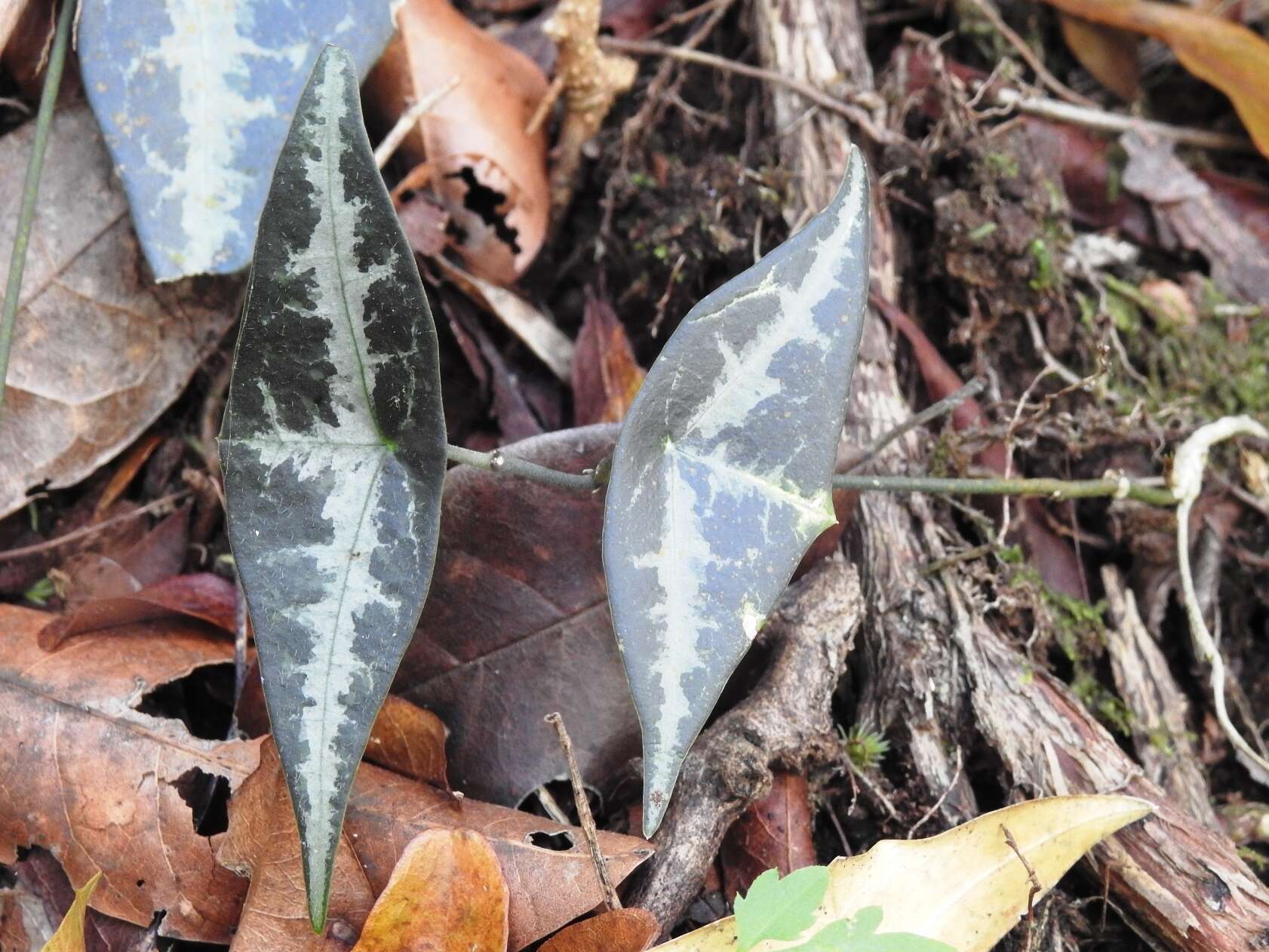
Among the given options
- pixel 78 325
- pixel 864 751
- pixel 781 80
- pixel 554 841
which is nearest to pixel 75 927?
pixel 554 841

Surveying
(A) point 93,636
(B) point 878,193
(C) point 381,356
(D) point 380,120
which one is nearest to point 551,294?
(D) point 380,120

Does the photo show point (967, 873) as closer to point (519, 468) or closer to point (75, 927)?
point (519, 468)

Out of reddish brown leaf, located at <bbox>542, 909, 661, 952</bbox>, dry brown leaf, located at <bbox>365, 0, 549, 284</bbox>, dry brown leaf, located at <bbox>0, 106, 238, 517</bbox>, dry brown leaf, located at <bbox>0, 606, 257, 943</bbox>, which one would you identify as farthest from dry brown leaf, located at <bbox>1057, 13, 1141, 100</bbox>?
dry brown leaf, located at <bbox>0, 606, 257, 943</bbox>

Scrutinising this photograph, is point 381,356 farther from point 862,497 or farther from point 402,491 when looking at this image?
point 862,497

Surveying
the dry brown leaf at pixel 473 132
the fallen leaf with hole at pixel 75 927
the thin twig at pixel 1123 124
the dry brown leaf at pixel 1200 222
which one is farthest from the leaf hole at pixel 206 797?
the dry brown leaf at pixel 1200 222

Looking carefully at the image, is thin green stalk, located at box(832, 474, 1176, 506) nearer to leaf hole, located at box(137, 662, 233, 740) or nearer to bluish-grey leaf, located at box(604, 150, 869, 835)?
bluish-grey leaf, located at box(604, 150, 869, 835)

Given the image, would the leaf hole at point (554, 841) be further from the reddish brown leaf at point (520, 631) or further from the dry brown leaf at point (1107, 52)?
the dry brown leaf at point (1107, 52)

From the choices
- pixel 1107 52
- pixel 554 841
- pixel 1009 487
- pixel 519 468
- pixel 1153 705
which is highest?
pixel 1107 52
